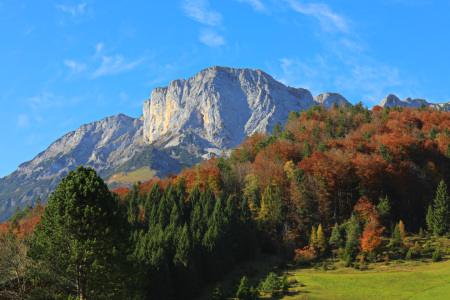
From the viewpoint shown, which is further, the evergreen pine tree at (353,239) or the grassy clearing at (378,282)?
the evergreen pine tree at (353,239)

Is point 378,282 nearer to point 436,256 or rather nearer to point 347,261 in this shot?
point 347,261

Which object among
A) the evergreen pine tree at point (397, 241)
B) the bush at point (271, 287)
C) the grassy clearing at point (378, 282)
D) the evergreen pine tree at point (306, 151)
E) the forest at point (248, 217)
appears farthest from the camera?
the evergreen pine tree at point (306, 151)

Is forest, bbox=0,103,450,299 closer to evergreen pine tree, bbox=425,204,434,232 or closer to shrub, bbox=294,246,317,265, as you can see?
shrub, bbox=294,246,317,265

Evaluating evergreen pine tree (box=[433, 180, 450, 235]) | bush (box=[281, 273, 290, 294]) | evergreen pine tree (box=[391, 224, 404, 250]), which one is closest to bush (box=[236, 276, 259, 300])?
bush (box=[281, 273, 290, 294])

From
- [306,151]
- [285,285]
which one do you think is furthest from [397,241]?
[306,151]

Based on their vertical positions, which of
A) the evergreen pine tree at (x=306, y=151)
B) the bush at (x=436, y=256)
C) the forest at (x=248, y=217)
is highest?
the evergreen pine tree at (x=306, y=151)

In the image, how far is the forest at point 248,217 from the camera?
28172mm

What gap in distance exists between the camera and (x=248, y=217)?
7138 cm

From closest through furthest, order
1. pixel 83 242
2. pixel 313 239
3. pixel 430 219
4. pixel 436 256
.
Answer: pixel 83 242
pixel 436 256
pixel 313 239
pixel 430 219

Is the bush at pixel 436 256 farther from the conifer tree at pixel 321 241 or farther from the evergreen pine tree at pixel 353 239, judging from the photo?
the conifer tree at pixel 321 241

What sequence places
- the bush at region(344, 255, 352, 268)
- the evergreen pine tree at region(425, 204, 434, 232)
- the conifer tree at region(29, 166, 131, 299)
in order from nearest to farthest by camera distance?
the conifer tree at region(29, 166, 131, 299), the bush at region(344, 255, 352, 268), the evergreen pine tree at region(425, 204, 434, 232)

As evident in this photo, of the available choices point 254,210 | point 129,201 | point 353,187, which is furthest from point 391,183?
point 129,201

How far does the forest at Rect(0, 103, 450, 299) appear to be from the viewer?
28.2 metres

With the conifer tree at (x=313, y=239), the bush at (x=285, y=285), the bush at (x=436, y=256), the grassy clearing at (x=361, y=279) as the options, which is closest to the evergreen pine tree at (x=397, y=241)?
the grassy clearing at (x=361, y=279)
